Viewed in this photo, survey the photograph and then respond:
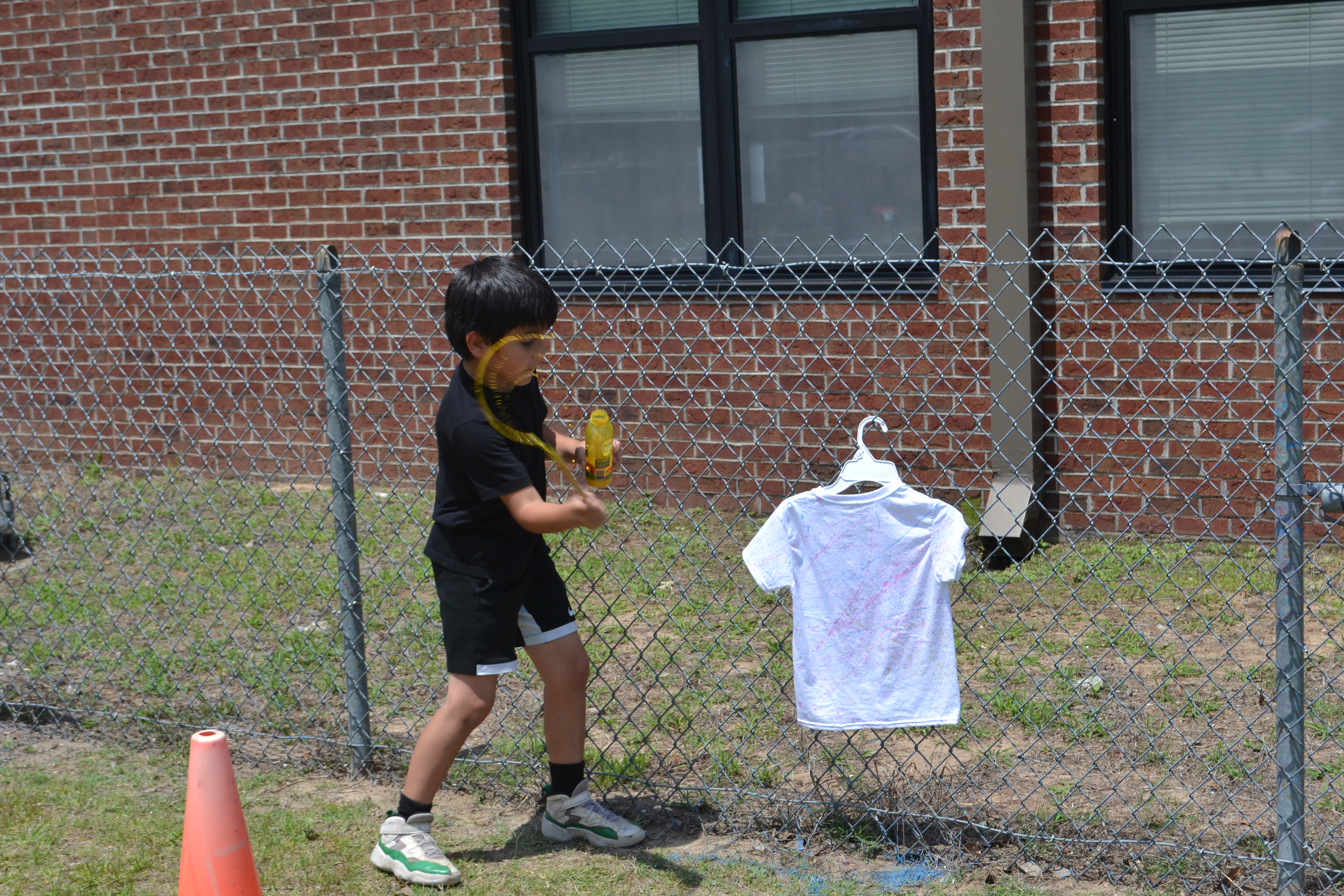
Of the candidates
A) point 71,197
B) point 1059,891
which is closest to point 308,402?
point 71,197

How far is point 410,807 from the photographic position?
333 centimetres

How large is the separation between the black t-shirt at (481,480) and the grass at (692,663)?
1.70ft

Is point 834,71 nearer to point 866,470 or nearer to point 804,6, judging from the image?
point 804,6

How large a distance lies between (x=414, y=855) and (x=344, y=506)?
1.04 m

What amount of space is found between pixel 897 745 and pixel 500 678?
1424 millimetres

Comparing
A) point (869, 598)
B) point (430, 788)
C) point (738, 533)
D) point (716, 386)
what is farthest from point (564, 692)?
point (716, 386)

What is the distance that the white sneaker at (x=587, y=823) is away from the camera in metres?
3.45

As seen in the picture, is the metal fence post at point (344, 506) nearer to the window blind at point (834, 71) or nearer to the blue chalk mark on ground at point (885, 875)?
the blue chalk mark on ground at point (885, 875)

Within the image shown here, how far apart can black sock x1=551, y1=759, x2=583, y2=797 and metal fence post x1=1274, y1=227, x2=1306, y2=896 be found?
1649 mm

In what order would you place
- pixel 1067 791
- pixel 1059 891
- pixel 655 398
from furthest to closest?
pixel 655 398
pixel 1067 791
pixel 1059 891

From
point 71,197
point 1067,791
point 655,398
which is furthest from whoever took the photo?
point 71,197

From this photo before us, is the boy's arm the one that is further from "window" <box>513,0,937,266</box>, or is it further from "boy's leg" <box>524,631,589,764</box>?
"window" <box>513,0,937,266</box>

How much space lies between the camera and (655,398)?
6590 millimetres

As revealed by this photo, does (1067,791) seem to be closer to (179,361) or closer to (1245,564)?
(1245,564)
